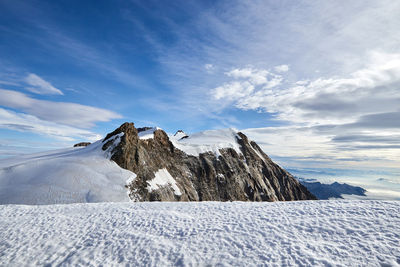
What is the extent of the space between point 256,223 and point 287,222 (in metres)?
1.14

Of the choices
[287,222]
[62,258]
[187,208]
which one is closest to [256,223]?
[287,222]

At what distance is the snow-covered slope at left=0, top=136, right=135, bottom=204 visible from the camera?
1744 centimetres

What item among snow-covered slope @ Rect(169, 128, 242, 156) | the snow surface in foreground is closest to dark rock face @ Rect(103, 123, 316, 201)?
snow-covered slope @ Rect(169, 128, 242, 156)

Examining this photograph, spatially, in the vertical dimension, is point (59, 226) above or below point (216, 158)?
below

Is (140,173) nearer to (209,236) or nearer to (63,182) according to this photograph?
(63,182)

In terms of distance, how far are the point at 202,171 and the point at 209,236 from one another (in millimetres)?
41274

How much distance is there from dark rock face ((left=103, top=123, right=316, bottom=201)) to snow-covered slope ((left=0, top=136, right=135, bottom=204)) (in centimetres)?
226

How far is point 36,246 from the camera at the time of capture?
21.8 ft

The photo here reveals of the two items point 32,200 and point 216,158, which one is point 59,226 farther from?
point 216,158

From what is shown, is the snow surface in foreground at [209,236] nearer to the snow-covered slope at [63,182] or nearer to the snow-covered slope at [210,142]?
the snow-covered slope at [63,182]

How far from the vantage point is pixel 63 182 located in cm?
1928

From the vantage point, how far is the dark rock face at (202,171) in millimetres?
27625

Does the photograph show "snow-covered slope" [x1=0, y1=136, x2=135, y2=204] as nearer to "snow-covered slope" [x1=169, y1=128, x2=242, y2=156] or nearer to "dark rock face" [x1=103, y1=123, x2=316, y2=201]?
"dark rock face" [x1=103, y1=123, x2=316, y2=201]

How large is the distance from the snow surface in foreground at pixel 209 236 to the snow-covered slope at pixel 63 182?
9.33m
